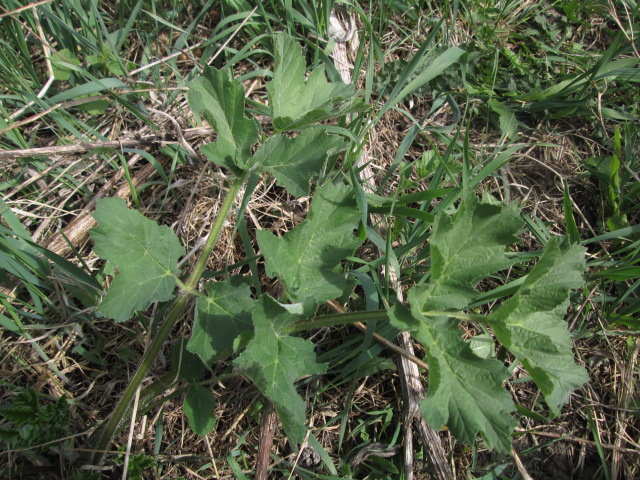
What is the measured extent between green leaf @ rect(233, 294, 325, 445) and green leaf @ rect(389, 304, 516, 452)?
33cm

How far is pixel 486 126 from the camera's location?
3.06 m

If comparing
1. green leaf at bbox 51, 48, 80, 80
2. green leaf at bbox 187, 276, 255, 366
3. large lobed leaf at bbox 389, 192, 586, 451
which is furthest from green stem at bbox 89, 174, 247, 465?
green leaf at bbox 51, 48, 80, 80

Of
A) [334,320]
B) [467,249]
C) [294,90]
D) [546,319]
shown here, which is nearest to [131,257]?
[334,320]

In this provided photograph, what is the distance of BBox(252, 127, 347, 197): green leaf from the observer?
1869 mm

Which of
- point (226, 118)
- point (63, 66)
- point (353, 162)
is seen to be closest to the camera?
point (226, 118)

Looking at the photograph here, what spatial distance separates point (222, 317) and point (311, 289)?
0.33m

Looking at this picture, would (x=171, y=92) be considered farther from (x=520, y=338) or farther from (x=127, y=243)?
(x=520, y=338)

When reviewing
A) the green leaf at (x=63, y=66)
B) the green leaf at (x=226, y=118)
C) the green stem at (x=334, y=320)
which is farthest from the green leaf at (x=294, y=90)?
the green leaf at (x=63, y=66)

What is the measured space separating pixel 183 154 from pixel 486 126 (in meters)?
1.74

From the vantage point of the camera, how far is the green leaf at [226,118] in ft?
6.27

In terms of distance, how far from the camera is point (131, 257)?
1.82 m

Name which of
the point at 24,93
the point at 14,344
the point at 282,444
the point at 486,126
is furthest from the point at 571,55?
the point at 14,344

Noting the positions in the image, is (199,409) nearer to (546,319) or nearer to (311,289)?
(311,289)

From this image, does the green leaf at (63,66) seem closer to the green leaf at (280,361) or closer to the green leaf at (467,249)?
the green leaf at (280,361)
